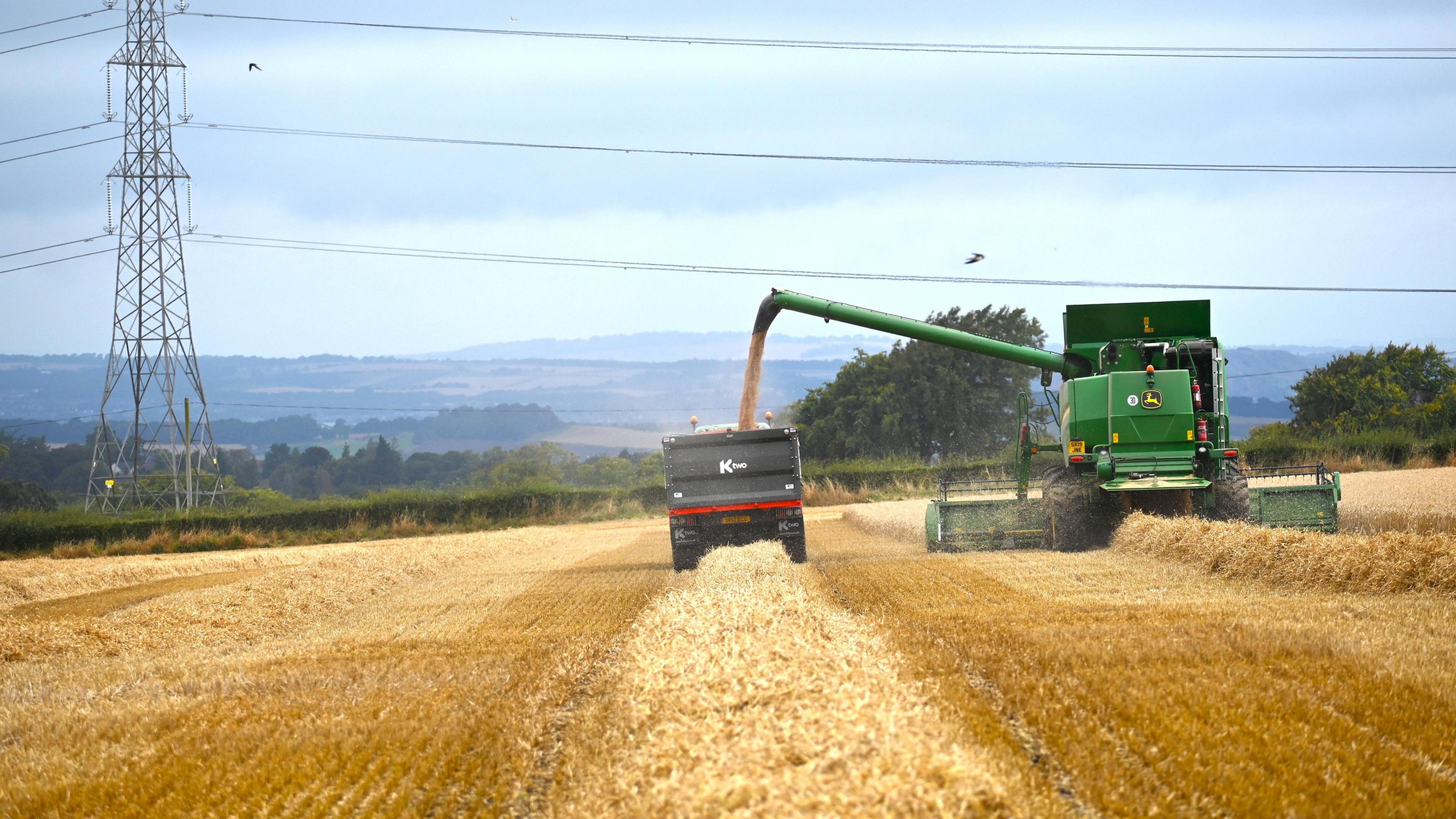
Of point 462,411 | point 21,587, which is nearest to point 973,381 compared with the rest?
point 21,587

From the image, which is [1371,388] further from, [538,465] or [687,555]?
[687,555]

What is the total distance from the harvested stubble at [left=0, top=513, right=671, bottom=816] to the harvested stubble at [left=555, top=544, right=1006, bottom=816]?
1.61ft

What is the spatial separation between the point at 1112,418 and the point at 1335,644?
25.8 ft

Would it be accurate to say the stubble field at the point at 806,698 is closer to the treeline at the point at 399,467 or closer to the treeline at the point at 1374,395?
the treeline at the point at 1374,395

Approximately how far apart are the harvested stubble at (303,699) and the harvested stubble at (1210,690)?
264 centimetres

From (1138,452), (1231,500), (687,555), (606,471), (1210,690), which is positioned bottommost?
(606,471)

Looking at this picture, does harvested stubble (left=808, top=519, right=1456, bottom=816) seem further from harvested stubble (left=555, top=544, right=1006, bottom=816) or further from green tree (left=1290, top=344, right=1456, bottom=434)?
green tree (left=1290, top=344, right=1456, bottom=434)

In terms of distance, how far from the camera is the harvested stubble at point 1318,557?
380 inches

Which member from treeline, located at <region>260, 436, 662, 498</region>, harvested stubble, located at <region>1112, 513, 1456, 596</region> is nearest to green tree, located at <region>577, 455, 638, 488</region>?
treeline, located at <region>260, 436, 662, 498</region>

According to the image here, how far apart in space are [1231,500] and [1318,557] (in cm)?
399

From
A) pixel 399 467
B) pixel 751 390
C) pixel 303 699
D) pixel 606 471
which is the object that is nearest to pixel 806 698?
pixel 303 699

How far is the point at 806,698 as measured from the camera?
223 inches

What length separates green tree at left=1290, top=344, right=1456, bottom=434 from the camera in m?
55.3

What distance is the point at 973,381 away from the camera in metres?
55.6
